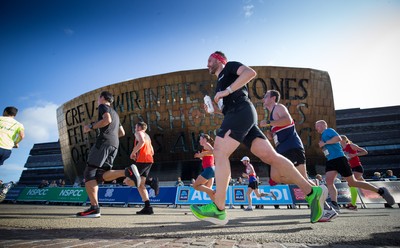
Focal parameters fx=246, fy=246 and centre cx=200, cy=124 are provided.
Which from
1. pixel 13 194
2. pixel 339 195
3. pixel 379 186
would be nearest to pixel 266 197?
pixel 339 195

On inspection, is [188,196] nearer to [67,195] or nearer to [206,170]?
[206,170]

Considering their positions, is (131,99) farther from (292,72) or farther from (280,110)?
(280,110)

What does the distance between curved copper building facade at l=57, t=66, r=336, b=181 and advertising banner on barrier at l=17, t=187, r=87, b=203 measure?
12.5 metres

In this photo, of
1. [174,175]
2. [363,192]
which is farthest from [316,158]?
[363,192]

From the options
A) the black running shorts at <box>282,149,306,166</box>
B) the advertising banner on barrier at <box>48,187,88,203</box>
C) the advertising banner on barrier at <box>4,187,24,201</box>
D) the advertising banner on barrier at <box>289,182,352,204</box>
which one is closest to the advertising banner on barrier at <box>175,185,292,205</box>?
the advertising banner on barrier at <box>289,182,352,204</box>

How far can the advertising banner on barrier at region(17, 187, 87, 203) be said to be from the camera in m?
14.0

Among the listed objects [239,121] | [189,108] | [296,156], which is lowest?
[296,156]

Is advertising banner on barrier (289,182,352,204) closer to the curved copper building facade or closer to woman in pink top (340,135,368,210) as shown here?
woman in pink top (340,135,368,210)

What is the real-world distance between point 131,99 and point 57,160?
146 ft

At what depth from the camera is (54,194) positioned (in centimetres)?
1524

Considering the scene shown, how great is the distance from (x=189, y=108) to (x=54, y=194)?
593 inches

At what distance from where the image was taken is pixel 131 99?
2823 centimetres

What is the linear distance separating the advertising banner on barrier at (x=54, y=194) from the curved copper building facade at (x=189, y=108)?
491 inches

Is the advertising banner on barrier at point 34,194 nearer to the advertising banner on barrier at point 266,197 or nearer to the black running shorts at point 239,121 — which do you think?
the advertising banner on barrier at point 266,197
